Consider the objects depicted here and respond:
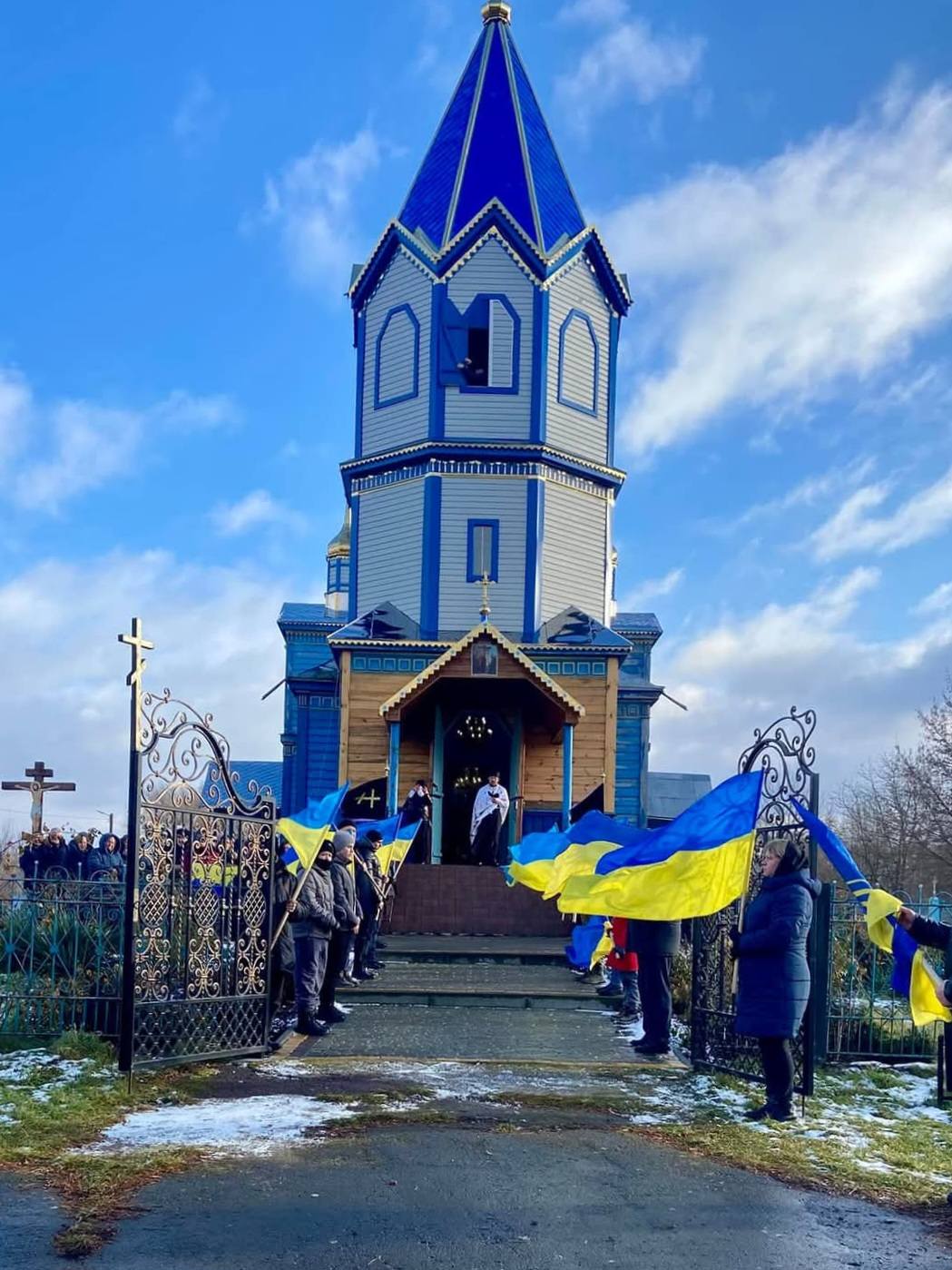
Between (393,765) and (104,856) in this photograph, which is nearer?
(104,856)

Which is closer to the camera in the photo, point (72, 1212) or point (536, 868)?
point (72, 1212)

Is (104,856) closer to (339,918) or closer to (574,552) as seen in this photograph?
(339,918)

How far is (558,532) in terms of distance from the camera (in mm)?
25453

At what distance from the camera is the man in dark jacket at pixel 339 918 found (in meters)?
10.9

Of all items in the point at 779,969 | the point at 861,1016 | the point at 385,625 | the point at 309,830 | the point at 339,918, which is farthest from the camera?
the point at 385,625

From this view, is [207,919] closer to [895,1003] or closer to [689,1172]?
[689,1172]

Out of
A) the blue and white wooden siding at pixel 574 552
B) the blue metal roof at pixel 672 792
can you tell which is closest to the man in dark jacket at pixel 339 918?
the blue and white wooden siding at pixel 574 552

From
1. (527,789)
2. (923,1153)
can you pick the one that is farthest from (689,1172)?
(527,789)

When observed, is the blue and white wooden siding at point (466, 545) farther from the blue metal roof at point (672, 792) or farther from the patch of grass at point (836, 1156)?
the patch of grass at point (836, 1156)

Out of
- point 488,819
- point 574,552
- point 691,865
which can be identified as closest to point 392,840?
point 488,819

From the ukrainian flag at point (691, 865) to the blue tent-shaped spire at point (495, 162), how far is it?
19198mm

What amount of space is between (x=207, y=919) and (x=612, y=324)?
2065 centimetres

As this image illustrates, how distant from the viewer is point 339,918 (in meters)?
10.8

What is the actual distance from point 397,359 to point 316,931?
18.0 meters
